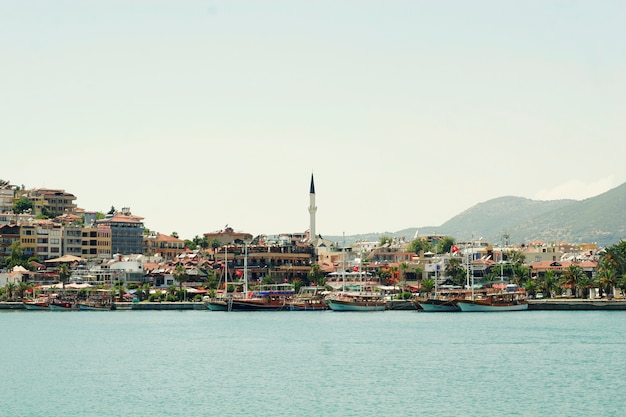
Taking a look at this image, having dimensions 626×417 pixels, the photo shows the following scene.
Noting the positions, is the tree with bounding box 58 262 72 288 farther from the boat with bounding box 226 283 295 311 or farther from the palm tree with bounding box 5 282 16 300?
the boat with bounding box 226 283 295 311

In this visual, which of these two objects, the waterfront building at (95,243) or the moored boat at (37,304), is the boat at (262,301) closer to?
the moored boat at (37,304)

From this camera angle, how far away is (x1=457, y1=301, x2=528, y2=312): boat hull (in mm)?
127750

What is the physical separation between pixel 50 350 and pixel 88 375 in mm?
17489

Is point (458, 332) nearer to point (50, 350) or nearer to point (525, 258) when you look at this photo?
point (50, 350)

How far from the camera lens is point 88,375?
60.8 metres

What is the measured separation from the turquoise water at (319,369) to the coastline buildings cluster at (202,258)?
59.9 m

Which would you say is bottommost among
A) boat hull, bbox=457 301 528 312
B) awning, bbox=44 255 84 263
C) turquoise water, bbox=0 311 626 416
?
turquoise water, bbox=0 311 626 416

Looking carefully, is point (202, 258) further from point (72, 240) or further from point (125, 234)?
point (72, 240)

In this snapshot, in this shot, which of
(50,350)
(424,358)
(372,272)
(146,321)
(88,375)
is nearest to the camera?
(88,375)

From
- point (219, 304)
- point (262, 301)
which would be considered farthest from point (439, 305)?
point (219, 304)

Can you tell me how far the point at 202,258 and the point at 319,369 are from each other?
120 m

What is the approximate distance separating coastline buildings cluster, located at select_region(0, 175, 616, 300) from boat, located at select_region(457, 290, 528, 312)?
66.2 feet

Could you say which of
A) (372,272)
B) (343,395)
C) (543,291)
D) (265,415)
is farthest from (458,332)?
(372,272)

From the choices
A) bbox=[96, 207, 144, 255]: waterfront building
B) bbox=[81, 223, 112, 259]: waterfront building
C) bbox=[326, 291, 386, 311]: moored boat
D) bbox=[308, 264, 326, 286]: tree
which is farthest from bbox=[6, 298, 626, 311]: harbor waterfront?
bbox=[96, 207, 144, 255]: waterfront building
